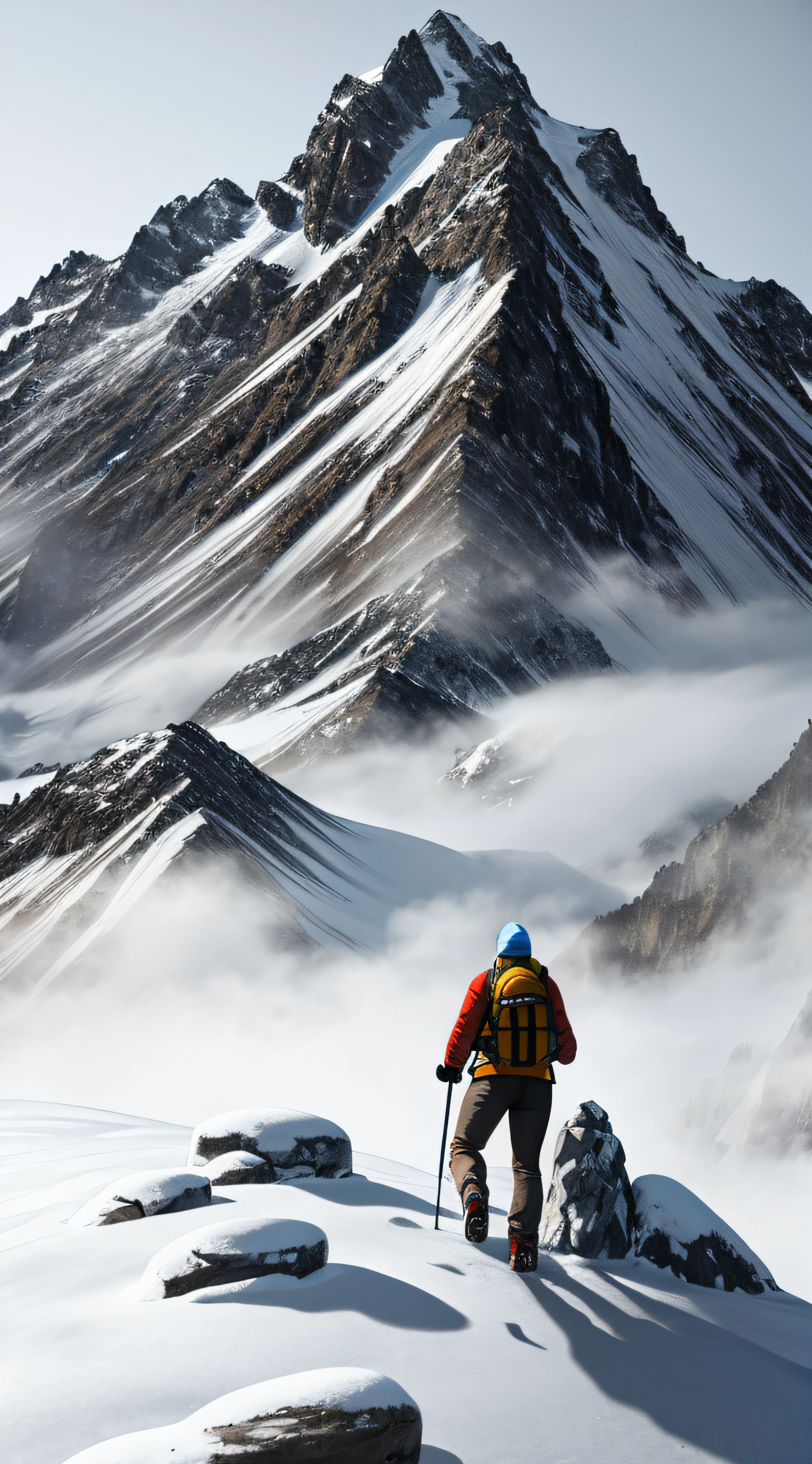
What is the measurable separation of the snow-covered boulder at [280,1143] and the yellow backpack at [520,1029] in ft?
7.26

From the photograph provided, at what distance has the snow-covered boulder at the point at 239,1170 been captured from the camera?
743 cm

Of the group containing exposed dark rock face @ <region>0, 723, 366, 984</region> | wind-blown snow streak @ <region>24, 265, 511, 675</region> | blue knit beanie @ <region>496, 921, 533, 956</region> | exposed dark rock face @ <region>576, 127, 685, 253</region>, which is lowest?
blue knit beanie @ <region>496, 921, 533, 956</region>

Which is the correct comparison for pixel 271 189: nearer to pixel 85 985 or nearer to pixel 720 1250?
pixel 85 985

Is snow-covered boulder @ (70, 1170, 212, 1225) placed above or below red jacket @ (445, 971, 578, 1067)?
below

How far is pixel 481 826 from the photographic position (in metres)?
58.8

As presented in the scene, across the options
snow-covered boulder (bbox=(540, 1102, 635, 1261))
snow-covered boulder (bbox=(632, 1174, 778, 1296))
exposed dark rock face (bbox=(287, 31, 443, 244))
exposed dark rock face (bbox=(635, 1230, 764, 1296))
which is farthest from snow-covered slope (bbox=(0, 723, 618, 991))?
exposed dark rock face (bbox=(287, 31, 443, 244))

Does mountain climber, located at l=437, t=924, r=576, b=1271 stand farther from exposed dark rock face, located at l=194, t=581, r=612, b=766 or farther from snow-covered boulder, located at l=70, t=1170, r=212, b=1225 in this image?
exposed dark rock face, located at l=194, t=581, r=612, b=766

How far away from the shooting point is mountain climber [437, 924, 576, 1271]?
645 cm

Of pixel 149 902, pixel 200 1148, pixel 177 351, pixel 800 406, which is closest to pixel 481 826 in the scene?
pixel 149 902

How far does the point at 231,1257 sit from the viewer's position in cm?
523

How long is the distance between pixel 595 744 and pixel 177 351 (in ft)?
338

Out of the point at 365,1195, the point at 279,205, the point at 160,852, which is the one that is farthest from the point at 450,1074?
the point at 279,205

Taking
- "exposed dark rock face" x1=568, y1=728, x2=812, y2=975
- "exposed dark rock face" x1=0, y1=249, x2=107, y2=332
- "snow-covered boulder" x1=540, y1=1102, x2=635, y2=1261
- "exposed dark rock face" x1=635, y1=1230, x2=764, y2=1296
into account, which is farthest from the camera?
"exposed dark rock face" x1=0, y1=249, x2=107, y2=332

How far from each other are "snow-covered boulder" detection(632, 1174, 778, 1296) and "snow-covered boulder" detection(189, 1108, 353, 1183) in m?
2.41
